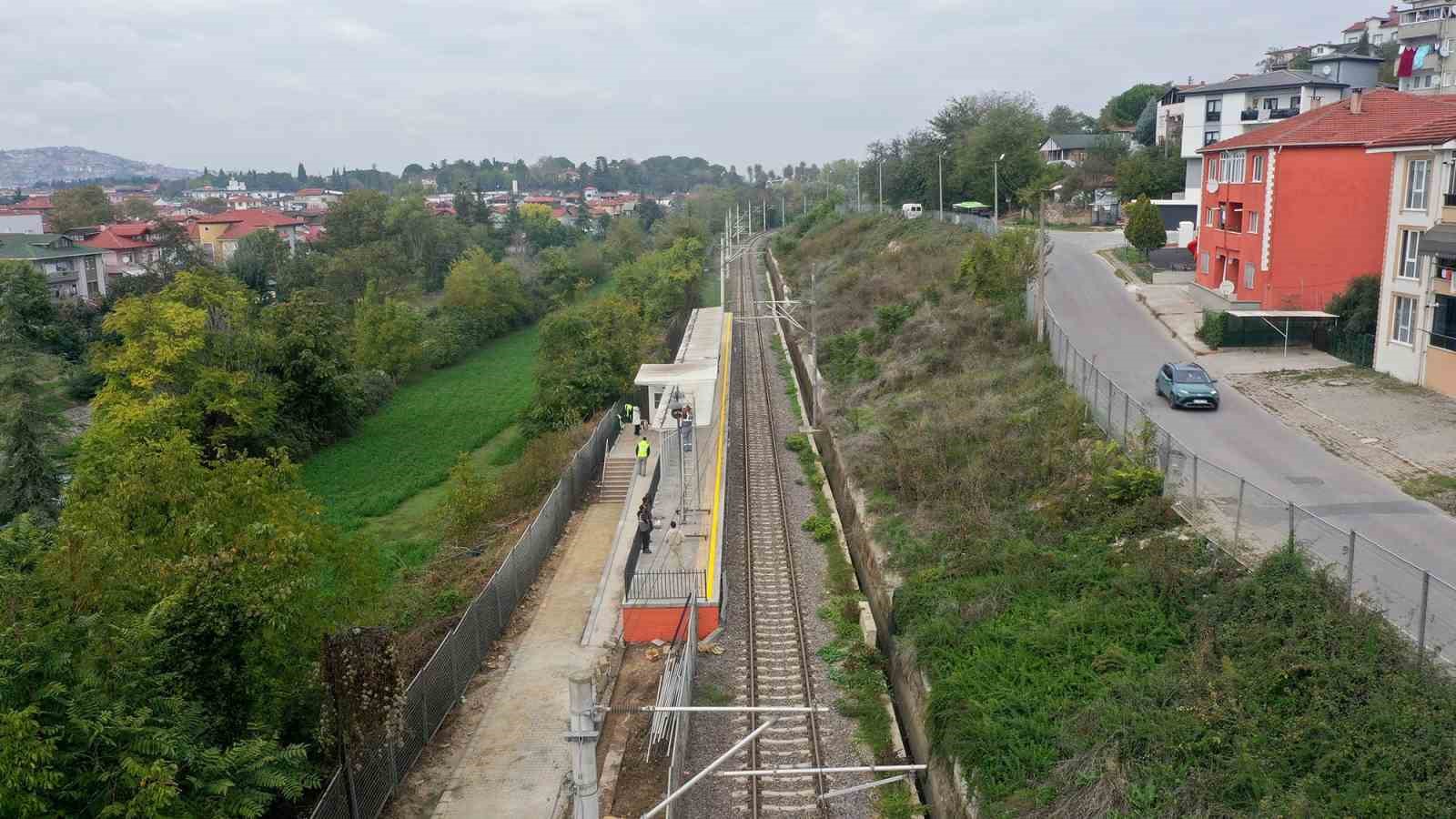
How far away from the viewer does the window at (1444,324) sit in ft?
79.4

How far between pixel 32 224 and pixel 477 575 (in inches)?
3523

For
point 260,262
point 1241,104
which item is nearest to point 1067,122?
point 1241,104

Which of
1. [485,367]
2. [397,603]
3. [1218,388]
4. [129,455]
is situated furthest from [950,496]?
[485,367]

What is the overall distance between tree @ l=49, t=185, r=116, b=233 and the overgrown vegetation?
9476 centimetres

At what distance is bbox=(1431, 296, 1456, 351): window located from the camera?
79.4 feet

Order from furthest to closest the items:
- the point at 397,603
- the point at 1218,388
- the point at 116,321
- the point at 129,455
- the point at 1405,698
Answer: the point at 116,321, the point at 1218,388, the point at 397,603, the point at 129,455, the point at 1405,698

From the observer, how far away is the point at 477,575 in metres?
22.6

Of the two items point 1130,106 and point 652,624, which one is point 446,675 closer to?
point 652,624

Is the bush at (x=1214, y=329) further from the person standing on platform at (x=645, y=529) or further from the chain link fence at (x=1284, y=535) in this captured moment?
the person standing on platform at (x=645, y=529)

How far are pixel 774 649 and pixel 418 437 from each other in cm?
2663

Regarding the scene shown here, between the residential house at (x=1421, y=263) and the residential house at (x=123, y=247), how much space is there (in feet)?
251

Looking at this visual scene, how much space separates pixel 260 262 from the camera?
67.5 m

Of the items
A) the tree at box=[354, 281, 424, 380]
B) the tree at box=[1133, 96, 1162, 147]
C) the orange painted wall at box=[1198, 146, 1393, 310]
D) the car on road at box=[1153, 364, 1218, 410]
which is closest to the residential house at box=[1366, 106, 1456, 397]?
the car on road at box=[1153, 364, 1218, 410]

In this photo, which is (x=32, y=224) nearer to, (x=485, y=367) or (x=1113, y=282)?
(x=485, y=367)
